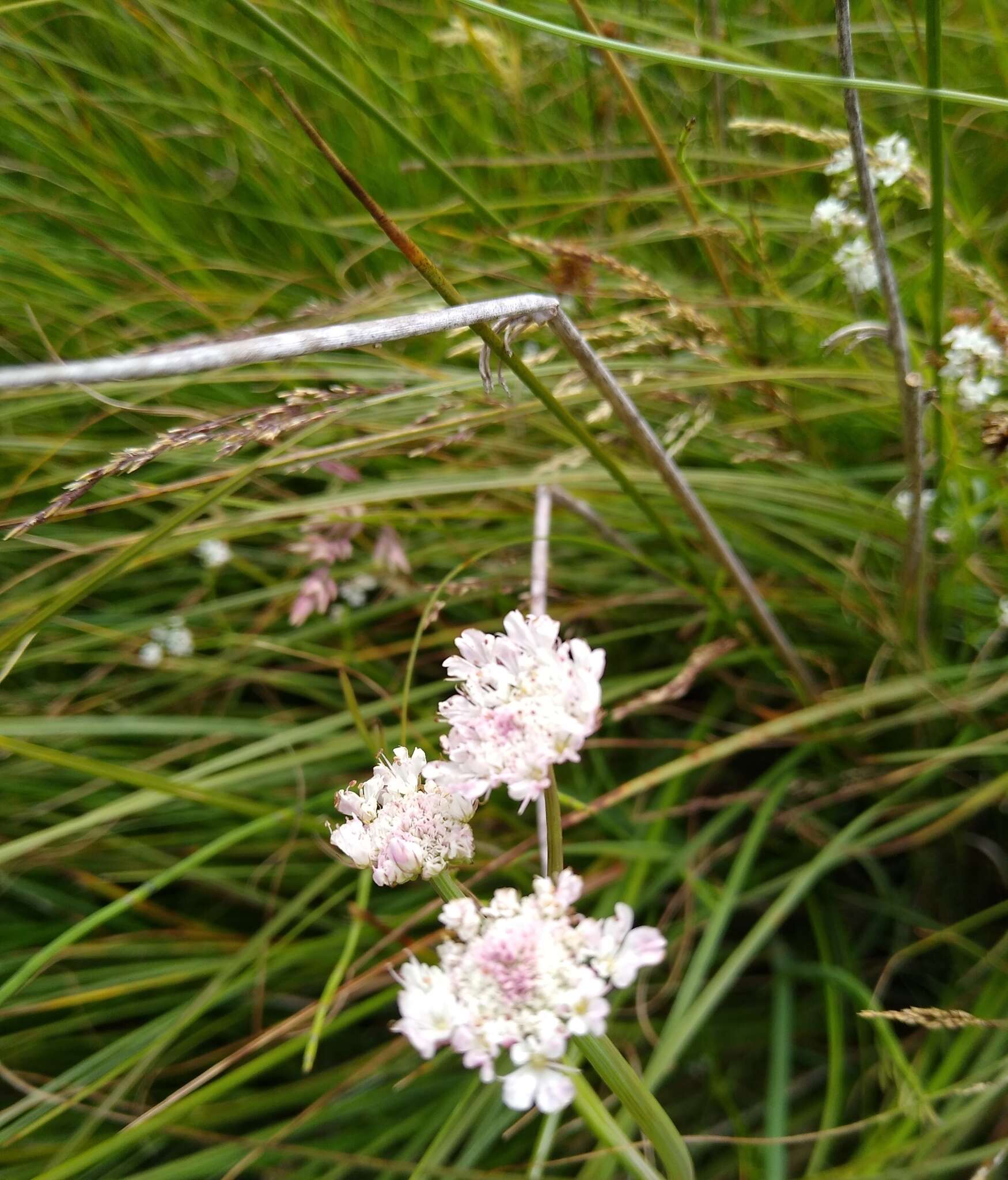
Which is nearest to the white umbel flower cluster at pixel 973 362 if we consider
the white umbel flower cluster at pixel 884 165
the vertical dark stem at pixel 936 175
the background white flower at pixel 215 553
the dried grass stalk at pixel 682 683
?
the vertical dark stem at pixel 936 175

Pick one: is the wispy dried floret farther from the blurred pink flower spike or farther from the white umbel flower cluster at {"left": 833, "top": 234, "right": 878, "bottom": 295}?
the white umbel flower cluster at {"left": 833, "top": 234, "right": 878, "bottom": 295}

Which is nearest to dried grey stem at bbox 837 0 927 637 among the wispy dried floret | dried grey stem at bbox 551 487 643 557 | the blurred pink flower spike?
dried grey stem at bbox 551 487 643 557

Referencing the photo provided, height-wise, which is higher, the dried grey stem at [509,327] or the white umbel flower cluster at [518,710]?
the dried grey stem at [509,327]

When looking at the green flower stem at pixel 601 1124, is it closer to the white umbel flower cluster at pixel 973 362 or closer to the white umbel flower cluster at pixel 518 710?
the white umbel flower cluster at pixel 518 710

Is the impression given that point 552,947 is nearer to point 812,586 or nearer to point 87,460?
point 812,586

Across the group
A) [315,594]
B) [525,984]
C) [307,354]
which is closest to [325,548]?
[315,594]
